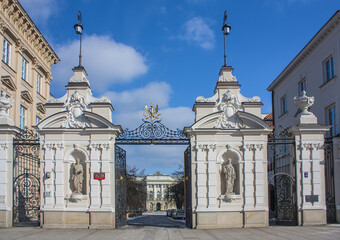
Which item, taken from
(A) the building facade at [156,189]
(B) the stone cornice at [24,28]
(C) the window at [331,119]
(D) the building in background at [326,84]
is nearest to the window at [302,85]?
(D) the building in background at [326,84]

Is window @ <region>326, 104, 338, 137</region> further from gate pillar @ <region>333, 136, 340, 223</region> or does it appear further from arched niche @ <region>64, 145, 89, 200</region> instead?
arched niche @ <region>64, 145, 89, 200</region>

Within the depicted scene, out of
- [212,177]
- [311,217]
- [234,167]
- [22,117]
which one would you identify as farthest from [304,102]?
[22,117]

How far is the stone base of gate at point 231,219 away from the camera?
18.2 metres

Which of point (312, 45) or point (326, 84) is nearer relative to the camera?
point (326, 84)

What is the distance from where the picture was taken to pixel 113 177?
1867cm

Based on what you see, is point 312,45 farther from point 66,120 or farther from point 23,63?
point 23,63

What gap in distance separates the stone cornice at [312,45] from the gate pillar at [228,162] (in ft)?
21.5

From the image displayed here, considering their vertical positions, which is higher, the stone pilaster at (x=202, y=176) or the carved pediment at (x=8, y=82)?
the carved pediment at (x=8, y=82)

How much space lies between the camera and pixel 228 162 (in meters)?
18.7

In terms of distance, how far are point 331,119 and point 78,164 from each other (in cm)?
1379

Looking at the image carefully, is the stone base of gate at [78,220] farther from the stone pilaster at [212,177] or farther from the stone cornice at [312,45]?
the stone cornice at [312,45]

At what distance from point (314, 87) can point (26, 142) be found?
16.7 meters

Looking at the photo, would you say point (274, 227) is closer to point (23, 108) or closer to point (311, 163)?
point (311, 163)

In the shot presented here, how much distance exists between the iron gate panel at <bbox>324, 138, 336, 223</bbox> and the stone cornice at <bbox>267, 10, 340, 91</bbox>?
6525 mm
